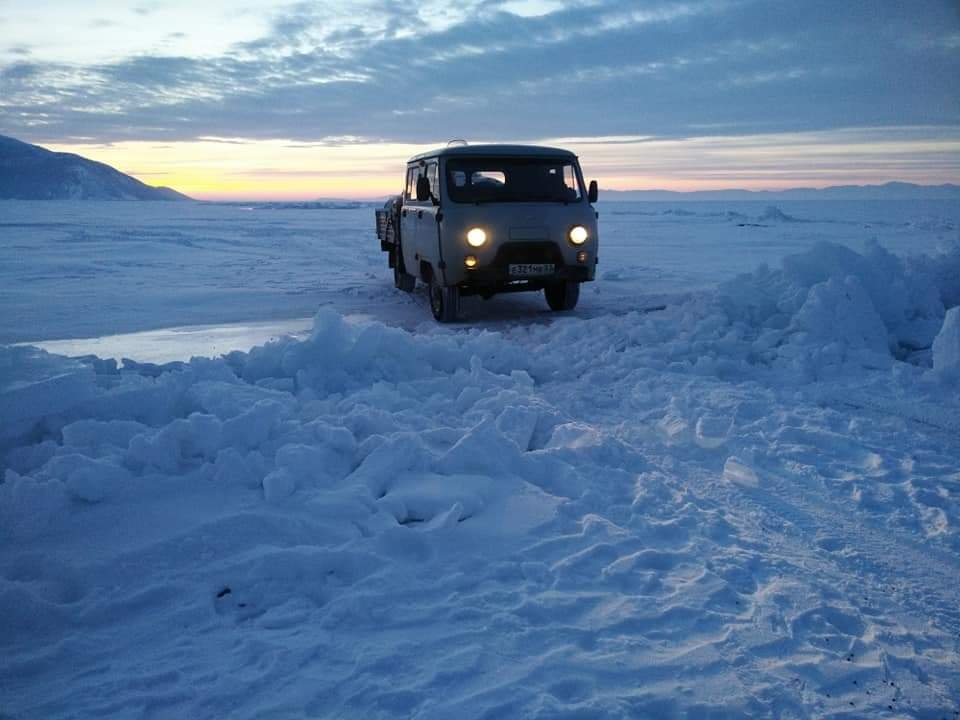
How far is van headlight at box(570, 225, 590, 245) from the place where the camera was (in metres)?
8.91

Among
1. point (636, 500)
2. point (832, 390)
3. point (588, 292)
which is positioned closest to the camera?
point (636, 500)

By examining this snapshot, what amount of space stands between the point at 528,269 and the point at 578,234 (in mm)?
829

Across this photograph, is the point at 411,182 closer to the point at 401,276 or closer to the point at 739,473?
the point at 401,276

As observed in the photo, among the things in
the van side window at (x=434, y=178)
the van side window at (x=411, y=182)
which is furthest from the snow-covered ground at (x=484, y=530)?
the van side window at (x=411, y=182)

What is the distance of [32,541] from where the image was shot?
→ 3.02 meters

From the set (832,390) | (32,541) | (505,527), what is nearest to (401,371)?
(505,527)

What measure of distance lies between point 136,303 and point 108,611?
952 centimetres

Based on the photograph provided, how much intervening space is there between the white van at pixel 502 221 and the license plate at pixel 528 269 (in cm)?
1

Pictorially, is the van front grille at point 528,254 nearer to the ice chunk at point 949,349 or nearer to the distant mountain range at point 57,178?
the ice chunk at point 949,349

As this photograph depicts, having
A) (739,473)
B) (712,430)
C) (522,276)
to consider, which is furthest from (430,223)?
(739,473)

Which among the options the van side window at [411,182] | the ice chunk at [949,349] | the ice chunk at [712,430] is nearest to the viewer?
the ice chunk at [712,430]

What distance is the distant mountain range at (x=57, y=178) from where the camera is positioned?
14350cm

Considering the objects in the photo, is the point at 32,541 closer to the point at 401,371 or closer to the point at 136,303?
the point at 401,371

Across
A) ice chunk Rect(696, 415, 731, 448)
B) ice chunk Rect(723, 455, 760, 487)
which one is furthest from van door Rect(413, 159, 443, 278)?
ice chunk Rect(723, 455, 760, 487)
